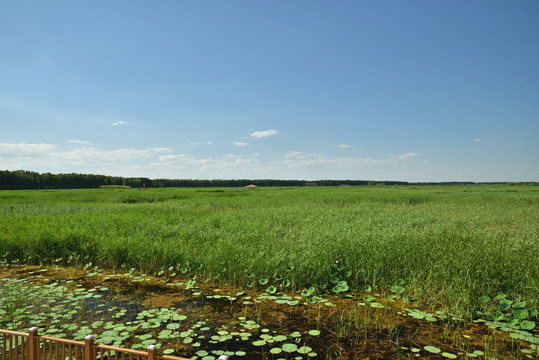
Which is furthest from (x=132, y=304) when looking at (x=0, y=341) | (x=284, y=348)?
(x=284, y=348)

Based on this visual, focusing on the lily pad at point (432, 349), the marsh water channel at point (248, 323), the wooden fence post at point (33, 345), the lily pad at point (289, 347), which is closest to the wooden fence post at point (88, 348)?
the wooden fence post at point (33, 345)

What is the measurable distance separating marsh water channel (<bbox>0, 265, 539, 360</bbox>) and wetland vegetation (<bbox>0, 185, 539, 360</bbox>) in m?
0.02

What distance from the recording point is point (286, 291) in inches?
245

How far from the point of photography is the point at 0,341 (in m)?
4.18

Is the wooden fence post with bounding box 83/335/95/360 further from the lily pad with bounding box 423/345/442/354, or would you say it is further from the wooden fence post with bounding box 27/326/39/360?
the lily pad with bounding box 423/345/442/354

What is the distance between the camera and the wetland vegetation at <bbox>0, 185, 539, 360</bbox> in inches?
166

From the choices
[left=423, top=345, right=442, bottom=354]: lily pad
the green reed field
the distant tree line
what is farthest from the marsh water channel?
the distant tree line

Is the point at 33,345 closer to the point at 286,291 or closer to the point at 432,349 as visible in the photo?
the point at 432,349

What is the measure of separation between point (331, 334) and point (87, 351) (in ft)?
11.1

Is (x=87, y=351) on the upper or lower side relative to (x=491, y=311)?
upper

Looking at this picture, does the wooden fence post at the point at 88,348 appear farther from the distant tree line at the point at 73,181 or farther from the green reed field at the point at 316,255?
the distant tree line at the point at 73,181

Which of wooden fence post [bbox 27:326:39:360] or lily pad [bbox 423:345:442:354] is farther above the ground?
wooden fence post [bbox 27:326:39:360]

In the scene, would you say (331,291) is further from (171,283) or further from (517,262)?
(517,262)

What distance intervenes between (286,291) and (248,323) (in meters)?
1.69
